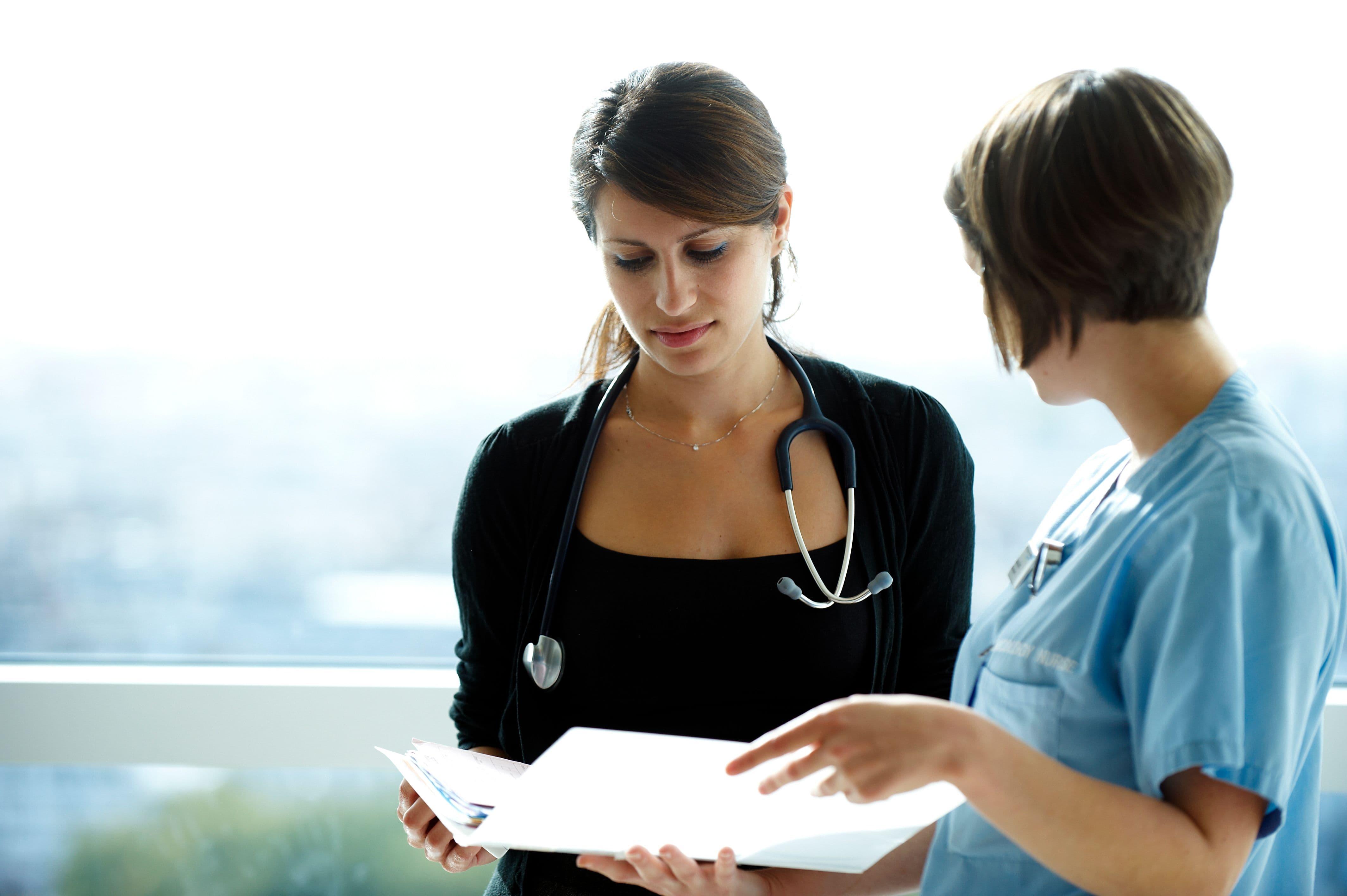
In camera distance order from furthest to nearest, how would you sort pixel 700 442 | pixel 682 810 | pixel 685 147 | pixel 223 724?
pixel 223 724, pixel 700 442, pixel 685 147, pixel 682 810

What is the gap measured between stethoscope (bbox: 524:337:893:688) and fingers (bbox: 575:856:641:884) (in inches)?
12.0

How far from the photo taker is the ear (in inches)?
53.0

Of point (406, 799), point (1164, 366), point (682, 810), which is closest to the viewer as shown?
point (1164, 366)

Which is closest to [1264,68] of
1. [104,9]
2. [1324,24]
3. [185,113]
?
[1324,24]

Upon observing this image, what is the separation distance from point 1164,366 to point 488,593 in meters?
0.97

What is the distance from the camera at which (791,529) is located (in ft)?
4.25

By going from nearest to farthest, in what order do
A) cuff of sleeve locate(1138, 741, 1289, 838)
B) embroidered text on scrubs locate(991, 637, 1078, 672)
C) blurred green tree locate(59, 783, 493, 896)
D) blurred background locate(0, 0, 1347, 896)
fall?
1. cuff of sleeve locate(1138, 741, 1289, 838)
2. embroidered text on scrubs locate(991, 637, 1078, 672)
3. blurred background locate(0, 0, 1347, 896)
4. blurred green tree locate(59, 783, 493, 896)

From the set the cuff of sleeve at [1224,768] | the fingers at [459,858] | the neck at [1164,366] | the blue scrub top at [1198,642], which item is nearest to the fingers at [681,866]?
the blue scrub top at [1198,642]

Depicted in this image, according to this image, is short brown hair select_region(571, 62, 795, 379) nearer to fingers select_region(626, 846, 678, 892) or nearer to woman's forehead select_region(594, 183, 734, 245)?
woman's forehead select_region(594, 183, 734, 245)

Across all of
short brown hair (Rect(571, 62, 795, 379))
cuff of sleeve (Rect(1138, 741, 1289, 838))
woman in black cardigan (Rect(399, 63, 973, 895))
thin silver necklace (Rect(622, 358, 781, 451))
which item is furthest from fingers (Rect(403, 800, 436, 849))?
cuff of sleeve (Rect(1138, 741, 1289, 838))

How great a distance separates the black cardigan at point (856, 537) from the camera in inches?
52.1

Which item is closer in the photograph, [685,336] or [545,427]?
[685,336]

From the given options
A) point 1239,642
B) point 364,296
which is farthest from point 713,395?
point 364,296

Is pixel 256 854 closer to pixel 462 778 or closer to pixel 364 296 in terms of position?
pixel 364 296
